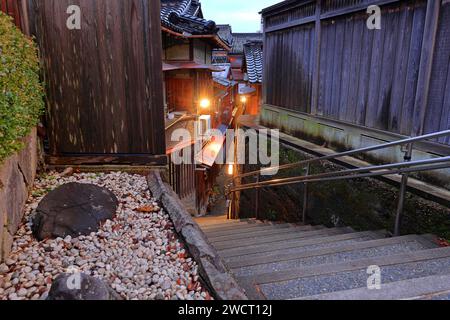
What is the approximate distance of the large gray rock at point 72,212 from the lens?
330 centimetres

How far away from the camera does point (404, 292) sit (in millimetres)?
2350

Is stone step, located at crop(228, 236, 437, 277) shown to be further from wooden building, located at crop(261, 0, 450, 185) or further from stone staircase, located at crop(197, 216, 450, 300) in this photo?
wooden building, located at crop(261, 0, 450, 185)

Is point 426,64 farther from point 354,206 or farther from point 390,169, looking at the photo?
point 354,206

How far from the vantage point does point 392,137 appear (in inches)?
201

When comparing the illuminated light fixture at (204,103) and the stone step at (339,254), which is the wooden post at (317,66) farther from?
the illuminated light fixture at (204,103)

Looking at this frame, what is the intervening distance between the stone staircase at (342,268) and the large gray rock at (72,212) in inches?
61.1

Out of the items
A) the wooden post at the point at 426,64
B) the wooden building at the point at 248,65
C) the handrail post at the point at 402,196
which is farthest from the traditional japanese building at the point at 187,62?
the handrail post at the point at 402,196

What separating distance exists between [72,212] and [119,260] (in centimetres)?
90

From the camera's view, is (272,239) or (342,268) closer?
(342,268)

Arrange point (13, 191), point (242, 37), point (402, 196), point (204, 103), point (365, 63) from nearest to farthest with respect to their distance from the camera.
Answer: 1. point (13, 191)
2. point (402, 196)
3. point (365, 63)
4. point (204, 103)
5. point (242, 37)

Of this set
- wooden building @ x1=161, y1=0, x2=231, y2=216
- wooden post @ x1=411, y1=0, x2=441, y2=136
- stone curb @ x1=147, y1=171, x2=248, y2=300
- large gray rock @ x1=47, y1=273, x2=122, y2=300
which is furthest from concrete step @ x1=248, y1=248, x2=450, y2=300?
wooden building @ x1=161, y1=0, x2=231, y2=216

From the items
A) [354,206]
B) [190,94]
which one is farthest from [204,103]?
[354,206]

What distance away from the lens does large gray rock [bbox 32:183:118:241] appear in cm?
330
